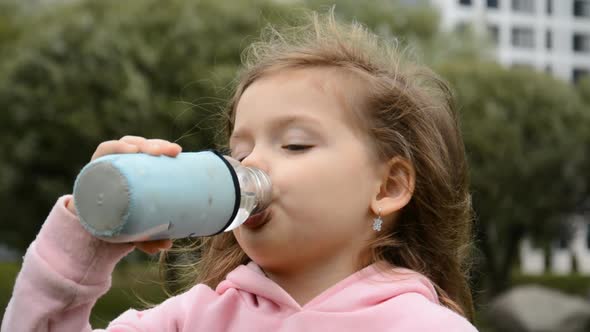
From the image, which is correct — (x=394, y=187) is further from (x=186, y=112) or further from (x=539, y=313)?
(x=539, y=313)

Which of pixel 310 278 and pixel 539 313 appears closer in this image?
pixel 310 278

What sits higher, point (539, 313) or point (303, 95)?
point (303, 95)

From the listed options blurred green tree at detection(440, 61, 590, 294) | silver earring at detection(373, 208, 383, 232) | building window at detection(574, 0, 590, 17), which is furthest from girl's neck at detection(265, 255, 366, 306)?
building window at detection(574, 0, 590, 17)

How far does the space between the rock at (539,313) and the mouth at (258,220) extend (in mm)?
14040

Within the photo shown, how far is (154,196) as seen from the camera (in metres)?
1.58

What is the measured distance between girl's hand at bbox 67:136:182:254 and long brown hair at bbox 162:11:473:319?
1.88 feet

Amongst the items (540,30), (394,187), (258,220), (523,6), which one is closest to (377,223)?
(394,187)

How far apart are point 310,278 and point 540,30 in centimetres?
5197

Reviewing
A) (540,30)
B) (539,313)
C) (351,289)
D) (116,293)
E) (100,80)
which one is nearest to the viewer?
(351,289)

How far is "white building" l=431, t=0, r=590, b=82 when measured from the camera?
166ft

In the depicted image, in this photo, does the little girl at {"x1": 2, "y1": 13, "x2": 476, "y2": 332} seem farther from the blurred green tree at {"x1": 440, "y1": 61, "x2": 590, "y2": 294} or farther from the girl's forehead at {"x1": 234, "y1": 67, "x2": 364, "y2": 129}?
the blurred green tree at {"x1": 440, "y1": 61, "x2": 590, "y2": 294}

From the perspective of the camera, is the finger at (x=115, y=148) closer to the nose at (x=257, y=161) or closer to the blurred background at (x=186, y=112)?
the nose at (x=257, y=161)

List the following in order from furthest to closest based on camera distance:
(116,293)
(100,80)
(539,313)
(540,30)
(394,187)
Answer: (540,30), (116,293), (539,313), (100,80), (394,187)

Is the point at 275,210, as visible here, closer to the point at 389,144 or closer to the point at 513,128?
the point at 389,144
